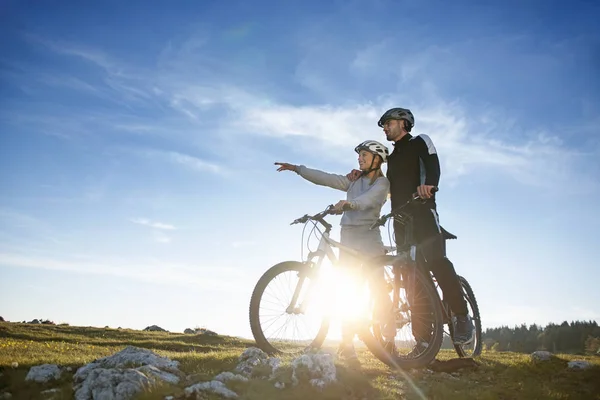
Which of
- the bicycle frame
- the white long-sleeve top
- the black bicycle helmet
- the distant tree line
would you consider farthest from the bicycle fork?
the distant tree line

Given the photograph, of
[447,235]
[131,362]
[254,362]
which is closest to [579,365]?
[447,235]

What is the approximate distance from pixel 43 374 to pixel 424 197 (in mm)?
6465

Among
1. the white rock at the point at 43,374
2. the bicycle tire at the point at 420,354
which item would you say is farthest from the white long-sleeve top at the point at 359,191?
the white rock at the point at 43,374

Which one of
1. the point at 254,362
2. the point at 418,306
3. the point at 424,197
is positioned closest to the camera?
the point at 254,362

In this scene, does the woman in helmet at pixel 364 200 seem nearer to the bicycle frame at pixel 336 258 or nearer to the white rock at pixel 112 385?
the bicycle frame at pixel 336 258

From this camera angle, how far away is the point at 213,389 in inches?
235

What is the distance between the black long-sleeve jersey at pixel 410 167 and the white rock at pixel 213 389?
184 inches

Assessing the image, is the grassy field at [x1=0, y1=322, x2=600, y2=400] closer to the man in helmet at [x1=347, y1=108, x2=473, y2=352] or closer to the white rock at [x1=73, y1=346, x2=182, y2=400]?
the white rock at [x1=73, y1=346, x2=182, y2=400]

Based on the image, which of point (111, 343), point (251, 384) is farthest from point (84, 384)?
point (111, 343)

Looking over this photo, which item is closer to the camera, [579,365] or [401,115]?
[401,115]

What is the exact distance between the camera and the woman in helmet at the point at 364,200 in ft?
28.4

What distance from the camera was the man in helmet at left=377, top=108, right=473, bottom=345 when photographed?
832 centimetres

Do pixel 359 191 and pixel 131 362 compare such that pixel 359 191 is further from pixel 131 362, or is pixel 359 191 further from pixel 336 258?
pixel 131 362

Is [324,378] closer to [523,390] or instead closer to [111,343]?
[523,390]
